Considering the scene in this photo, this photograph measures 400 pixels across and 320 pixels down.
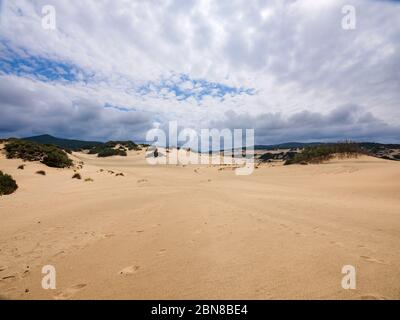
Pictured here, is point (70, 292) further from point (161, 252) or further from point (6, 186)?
point (6, 186)

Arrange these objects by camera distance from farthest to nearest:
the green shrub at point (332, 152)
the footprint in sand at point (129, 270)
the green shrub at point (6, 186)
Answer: the green shrub at point (332, 152), the green shrub at point (6, 186), the footprint in sand at point (129, 270)

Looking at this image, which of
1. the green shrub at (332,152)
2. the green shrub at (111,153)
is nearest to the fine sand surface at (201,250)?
the green shrub at (332,152)

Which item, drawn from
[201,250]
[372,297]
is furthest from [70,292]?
[372,297]

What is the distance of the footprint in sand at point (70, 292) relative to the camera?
2.95m

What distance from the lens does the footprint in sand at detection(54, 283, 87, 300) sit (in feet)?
9.68

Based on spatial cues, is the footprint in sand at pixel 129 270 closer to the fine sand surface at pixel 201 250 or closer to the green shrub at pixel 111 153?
the fine sand surface at pixel 201 250

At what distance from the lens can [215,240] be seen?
4.68 m

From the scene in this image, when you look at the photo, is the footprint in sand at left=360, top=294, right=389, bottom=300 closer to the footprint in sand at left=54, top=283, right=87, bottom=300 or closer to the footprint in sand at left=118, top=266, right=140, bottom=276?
the footprint in sand at left=118, top=266, right=140, bottom=276

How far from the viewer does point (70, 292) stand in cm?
307
